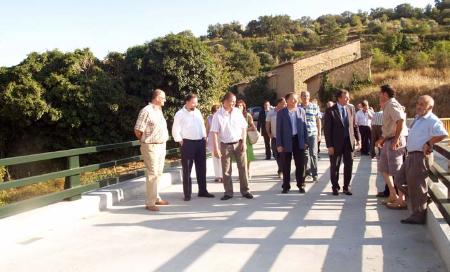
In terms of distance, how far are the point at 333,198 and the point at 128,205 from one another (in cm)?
343

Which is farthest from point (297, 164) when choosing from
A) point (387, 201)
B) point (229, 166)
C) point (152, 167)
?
point (152, 167)

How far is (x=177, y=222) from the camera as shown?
6.40 m

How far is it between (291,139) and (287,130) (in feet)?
0.58

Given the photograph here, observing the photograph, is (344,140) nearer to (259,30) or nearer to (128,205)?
(128,205)

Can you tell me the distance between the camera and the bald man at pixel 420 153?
5.48m

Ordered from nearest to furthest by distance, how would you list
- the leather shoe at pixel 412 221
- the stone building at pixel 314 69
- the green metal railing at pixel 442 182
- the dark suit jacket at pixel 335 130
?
1. the green metal railing at pixel 442 182
2. the leather shoe at pixel 412 221
3. the dark suit jacket at pixel 335 130
4. the stone building at pixel 314 69

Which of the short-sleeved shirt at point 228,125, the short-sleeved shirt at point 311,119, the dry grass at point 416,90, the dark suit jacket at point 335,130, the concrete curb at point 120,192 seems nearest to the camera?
the concrete curb at point 120,192

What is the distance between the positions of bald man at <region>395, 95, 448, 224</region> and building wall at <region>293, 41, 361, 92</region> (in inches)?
1502

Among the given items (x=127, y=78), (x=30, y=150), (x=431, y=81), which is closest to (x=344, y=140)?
(x=127, y=78)

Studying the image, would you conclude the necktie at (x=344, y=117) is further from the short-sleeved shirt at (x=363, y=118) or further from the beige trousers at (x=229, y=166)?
the short-sleeved shirt at (x=363, y=118)

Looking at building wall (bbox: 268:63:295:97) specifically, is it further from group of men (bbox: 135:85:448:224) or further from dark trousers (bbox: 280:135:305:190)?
dark trousers (bbox: 280:135:305:190)

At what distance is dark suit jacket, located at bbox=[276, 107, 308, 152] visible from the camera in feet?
26.9

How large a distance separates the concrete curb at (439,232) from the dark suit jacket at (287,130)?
297 centimetres

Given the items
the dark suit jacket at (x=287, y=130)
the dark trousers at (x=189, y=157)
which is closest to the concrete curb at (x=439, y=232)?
the dark suit jacket at (x=287, y=130)
